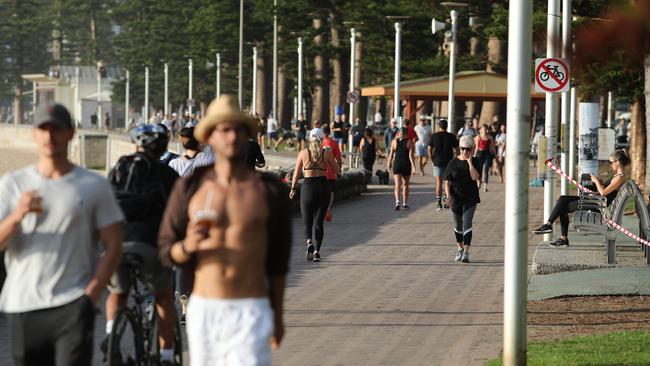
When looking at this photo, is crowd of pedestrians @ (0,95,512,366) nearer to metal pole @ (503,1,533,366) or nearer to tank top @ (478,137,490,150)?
metal pole @ (503,1,533,366)

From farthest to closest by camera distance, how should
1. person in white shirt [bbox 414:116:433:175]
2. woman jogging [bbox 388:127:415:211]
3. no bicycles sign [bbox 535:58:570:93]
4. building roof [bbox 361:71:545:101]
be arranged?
building roof [bbox 361:71:545:101] < person in white shirt [bbox 414:116:433:175] < woman jogging [bbox 388:127:415:211] < no bicycles sign [bbox 535:58:570:93]

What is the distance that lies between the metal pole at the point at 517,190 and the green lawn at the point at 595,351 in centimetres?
53

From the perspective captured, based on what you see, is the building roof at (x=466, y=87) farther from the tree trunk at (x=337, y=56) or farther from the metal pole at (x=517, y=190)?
the metal pole at (x=517, y=190)

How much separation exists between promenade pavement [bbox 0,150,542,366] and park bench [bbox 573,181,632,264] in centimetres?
114

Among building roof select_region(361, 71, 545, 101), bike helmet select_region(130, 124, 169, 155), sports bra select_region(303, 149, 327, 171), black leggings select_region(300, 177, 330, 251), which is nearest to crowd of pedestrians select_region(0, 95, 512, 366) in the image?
bike helmet select_region(130, 124, 169, 155)

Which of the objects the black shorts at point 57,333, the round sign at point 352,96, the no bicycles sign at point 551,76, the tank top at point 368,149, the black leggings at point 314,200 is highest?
the round sign at point 352,96

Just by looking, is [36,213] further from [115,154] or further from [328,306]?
[115,154]

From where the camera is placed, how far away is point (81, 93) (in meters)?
152

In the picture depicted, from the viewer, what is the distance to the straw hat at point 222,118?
675 centimetres

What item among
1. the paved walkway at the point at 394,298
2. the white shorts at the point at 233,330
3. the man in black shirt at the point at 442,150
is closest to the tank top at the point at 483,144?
the man in black shirt at the point at 442,150

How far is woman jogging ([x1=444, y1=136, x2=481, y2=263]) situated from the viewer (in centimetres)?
1880

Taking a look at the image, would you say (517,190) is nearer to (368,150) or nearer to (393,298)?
(393,298)

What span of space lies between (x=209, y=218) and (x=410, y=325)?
6.70 meters

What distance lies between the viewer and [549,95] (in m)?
21.7
